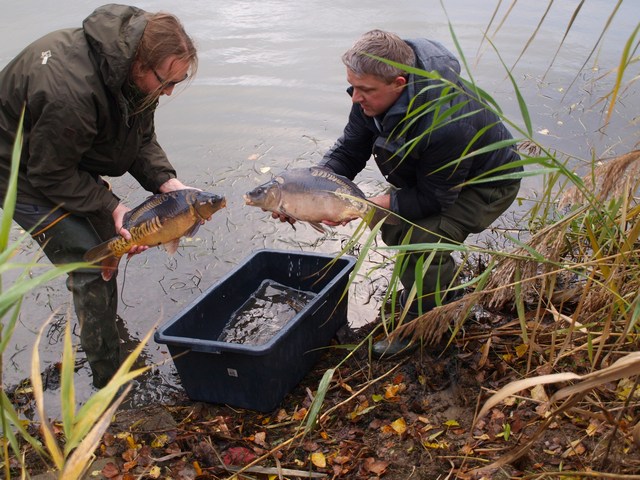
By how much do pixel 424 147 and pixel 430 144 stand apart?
0.18 ft

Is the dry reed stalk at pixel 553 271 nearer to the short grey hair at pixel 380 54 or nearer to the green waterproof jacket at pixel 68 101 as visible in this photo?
the short grey hair at pixel 380 54

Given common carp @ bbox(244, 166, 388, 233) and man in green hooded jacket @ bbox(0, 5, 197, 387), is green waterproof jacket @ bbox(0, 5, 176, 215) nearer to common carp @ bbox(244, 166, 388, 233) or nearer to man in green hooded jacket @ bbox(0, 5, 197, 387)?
man in green hooded jacket @ bbox(0, 5, 197, 387)

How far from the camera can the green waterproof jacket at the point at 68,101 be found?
3143mm

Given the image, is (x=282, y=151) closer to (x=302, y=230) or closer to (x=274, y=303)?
(x=302, y=230)

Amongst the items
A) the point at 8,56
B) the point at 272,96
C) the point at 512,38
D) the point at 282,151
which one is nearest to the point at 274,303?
the point at 282,151

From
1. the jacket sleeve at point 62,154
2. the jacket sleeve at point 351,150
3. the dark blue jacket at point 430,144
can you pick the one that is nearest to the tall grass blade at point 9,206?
the jacket sleeve at point 62,154

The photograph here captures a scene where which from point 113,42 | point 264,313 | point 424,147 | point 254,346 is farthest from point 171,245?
point 424,147

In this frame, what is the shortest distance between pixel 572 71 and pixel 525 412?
274 inches

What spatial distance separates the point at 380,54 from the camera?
325cm

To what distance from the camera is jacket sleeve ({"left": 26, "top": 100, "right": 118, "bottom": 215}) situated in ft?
10.3

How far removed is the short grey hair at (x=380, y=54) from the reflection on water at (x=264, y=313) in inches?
59.6

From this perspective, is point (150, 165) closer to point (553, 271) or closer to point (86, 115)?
point (86, 115)

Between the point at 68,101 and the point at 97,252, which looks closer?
the point at 68,101

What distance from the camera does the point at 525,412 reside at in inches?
119
